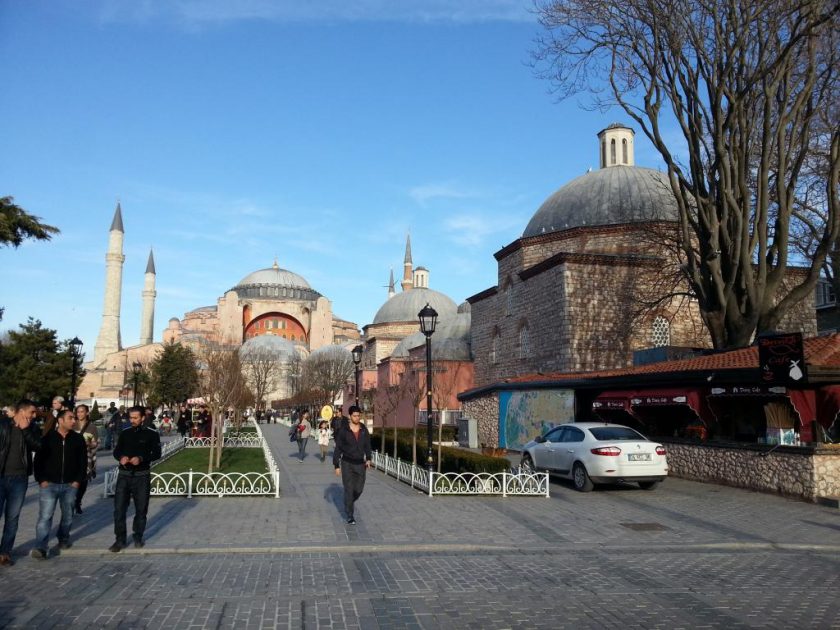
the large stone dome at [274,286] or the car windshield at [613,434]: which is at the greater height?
the large stone dome at [274,286]

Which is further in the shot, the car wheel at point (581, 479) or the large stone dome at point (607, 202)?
the large stone dome at point (607, 202)

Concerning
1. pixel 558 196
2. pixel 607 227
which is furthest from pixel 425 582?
pixel 558 196

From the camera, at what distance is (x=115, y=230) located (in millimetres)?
80375

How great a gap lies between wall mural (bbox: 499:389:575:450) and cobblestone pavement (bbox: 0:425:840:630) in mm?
7858

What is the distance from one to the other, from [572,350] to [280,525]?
60.7 ft

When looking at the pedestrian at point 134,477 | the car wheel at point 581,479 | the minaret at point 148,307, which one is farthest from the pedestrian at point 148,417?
the minaret at point 148,307

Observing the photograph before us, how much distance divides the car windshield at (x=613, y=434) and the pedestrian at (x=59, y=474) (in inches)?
351

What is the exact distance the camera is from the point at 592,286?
26.7 metres

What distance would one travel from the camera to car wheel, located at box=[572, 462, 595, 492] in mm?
12817

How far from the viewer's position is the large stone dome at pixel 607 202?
3022 cm

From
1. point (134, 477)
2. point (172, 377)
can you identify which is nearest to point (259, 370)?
point (172, 377)

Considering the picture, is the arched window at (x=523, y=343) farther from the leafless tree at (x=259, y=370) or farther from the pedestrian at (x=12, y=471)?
the leafless tree at (x=259, y=370)

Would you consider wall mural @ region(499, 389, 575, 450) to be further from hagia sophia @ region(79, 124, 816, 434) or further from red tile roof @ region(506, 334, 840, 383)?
hagia sophia @ region(79, 124, 816, 434)

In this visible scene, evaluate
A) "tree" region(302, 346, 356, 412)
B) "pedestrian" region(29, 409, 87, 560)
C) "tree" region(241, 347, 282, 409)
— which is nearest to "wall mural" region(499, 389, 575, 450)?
"pedestrian" region(29, 409, 87, 560)
